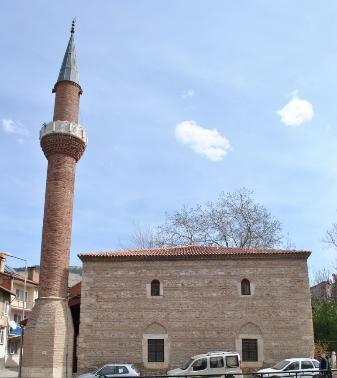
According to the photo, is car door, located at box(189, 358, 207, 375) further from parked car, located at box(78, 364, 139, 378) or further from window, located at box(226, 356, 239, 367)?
parked car, located at box(78, 364, 139, 378)

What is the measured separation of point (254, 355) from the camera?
19.8 m

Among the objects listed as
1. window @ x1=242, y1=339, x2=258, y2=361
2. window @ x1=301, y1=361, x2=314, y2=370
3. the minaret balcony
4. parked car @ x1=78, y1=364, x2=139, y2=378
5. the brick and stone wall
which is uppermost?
the minaret balcony

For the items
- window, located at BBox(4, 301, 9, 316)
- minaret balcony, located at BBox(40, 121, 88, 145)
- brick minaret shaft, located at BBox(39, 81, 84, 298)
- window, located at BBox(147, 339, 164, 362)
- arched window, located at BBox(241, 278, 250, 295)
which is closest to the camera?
window, located at BBox(147, 339, 164, 362)

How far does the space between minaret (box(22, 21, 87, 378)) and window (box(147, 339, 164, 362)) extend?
3.43 meters

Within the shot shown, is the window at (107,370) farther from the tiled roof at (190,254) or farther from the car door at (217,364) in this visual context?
the tiled roof at (190,254)

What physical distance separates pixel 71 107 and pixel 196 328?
12428 millimetres

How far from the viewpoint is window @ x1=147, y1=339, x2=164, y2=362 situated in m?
19.9

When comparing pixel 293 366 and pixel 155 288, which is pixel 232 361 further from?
pixel 155 288

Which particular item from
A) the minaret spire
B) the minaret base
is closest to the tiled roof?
the minaret base

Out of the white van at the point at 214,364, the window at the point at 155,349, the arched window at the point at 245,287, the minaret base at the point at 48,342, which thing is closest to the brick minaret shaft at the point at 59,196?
the minaret base at the point at 48,342

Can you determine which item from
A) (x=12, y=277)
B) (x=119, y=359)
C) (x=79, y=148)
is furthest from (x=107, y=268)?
(x=12, y=277)

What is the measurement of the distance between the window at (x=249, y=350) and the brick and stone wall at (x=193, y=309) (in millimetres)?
221

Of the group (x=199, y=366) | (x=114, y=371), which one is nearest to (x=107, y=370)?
(x=114, y=371)

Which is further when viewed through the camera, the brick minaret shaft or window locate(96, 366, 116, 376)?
the brick minaret shaft
